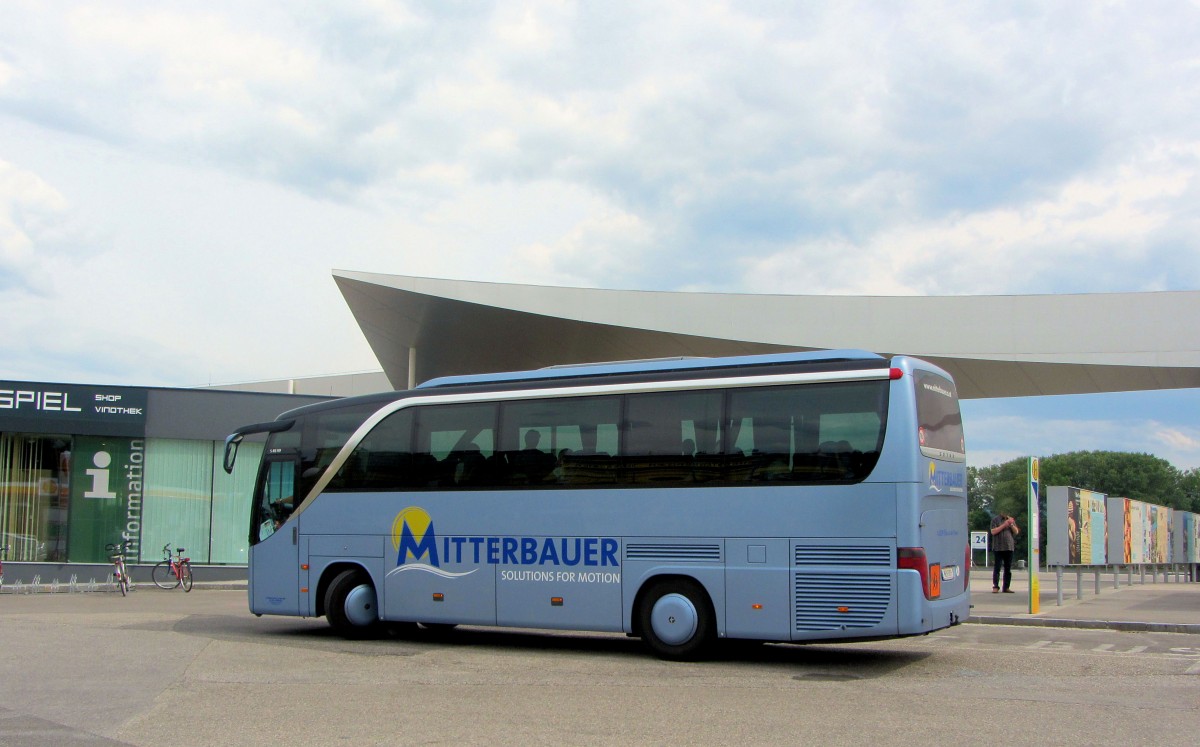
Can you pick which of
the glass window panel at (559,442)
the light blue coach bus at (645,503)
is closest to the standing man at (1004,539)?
the light blue coach bus at (645,503)

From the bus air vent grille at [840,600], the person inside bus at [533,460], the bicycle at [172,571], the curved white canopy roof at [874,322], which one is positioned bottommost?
the bicycle at [172,571]

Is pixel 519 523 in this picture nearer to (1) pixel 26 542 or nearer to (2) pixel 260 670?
(2) pixel 260 670

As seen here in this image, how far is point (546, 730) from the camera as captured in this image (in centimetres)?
736

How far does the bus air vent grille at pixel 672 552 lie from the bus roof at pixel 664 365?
1823 millimetres

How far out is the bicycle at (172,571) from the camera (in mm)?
24500

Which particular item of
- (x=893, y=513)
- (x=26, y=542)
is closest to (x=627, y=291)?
(x=26, y=542)

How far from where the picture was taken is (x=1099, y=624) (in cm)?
1484

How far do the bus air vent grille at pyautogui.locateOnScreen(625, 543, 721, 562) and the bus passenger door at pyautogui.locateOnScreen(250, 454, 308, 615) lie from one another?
4.77m

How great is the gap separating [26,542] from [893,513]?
74.7 ft

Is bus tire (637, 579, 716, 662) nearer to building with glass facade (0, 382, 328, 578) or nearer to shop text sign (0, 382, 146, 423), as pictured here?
building with glass facade (0, 382, 328, 578)

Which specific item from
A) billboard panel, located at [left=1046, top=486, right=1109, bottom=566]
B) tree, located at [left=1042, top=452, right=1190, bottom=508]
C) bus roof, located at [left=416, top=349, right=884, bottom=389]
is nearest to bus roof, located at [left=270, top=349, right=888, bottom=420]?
bus roof, located at [left=416, top=349, right=884, bottom=389]

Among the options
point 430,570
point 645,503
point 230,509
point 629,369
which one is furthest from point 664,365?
point 230,509

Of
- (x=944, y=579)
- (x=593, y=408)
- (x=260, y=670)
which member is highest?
(x=593, y=408)

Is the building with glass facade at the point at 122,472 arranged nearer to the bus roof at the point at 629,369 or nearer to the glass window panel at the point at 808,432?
the bus roof at the point at 629,369
